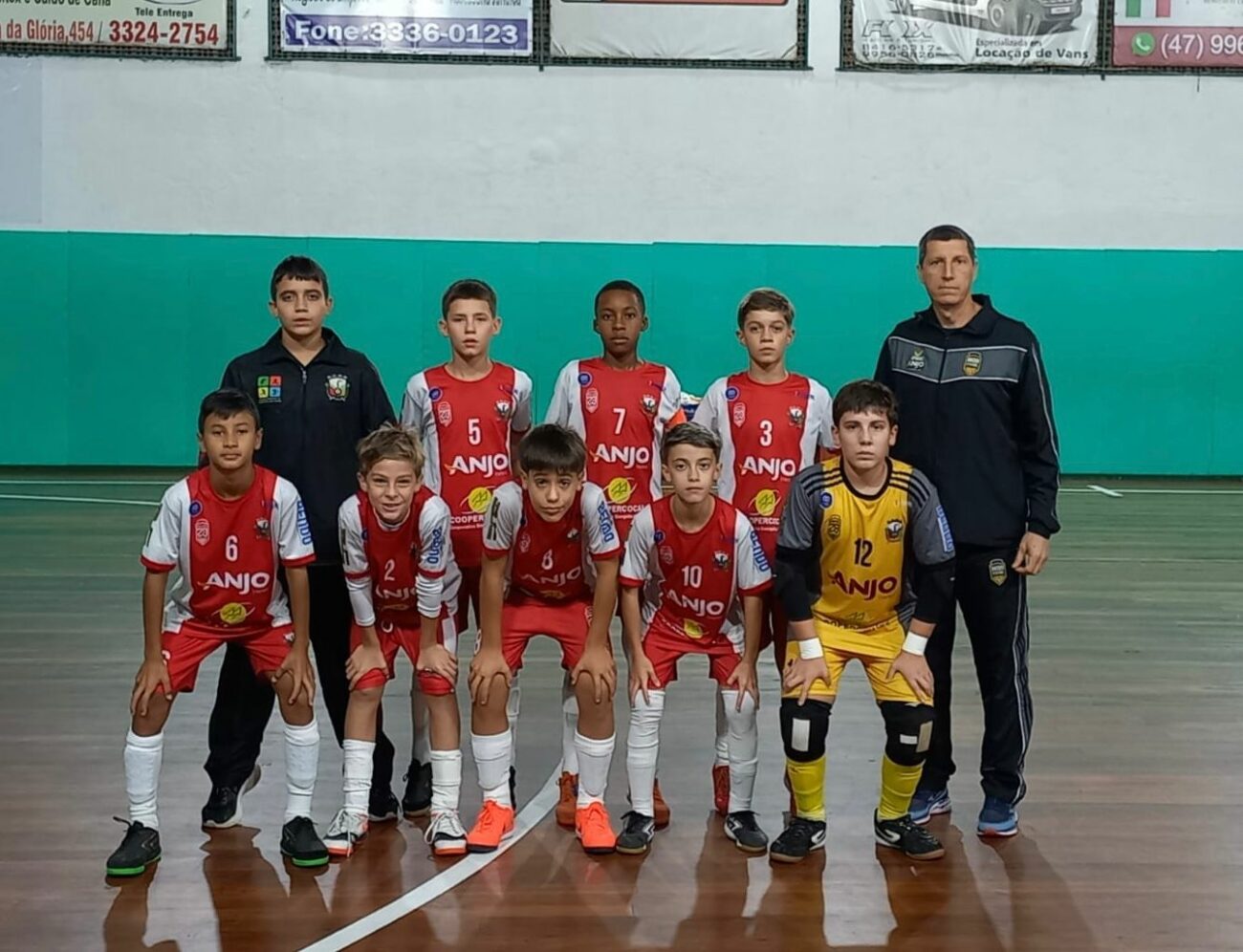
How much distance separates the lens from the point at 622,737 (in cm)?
531

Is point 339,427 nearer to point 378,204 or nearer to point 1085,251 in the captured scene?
point 378,204

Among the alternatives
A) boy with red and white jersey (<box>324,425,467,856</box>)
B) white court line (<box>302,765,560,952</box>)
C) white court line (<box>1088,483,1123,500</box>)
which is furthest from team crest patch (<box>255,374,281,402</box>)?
white court line (<box>1088,483,1123,500</box>)

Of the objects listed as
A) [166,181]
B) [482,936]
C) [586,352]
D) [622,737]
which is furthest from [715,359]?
[482,936]

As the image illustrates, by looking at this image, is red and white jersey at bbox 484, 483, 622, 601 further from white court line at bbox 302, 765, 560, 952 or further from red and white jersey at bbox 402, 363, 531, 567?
white court line at bbox 302, 765, 560, 952

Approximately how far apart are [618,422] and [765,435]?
0.53 metres

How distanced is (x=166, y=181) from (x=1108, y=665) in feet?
32.4

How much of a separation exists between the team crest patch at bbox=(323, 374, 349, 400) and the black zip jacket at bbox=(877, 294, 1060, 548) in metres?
1.70

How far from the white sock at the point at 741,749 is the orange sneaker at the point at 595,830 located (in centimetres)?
37

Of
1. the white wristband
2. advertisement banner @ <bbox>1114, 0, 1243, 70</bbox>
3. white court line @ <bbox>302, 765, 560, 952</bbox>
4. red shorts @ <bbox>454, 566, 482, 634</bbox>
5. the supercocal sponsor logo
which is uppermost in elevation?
advertisement banner @ <bbox>1114, 0, 1243, 70</bbox>

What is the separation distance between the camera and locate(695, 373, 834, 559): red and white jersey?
4.80m

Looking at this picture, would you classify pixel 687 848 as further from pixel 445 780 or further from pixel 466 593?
pixel 466 593

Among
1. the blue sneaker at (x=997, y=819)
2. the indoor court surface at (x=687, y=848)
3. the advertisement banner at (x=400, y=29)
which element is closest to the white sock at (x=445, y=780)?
the indoor court surface at (x=687, y=848)

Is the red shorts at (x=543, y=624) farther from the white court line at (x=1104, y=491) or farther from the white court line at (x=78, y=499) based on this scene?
the white court line at (x=1104, y=491)

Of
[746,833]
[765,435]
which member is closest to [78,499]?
[765,435]
